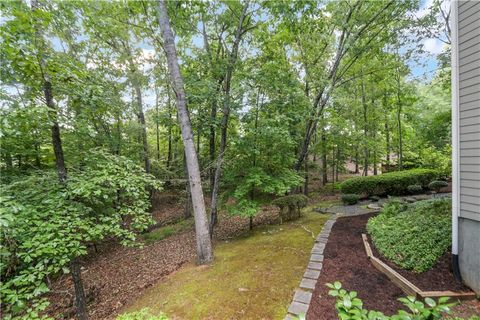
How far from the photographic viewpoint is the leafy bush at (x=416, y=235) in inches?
143

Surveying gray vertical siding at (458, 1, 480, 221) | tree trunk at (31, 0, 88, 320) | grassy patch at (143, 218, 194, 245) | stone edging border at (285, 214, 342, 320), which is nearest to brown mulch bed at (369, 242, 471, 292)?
gray vertical siding at (458, 1, 480, 221)

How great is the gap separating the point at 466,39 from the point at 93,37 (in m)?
9.22

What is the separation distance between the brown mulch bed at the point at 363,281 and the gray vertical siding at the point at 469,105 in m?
1.04

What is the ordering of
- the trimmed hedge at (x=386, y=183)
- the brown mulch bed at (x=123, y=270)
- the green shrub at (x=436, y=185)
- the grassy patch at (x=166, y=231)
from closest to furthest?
the brown mulch bed at (x=123, y=270) → the grassy patch at (x=166, y=231) → the green shrub at (x=436, y=185) → the trimmed hedge at (x=386, y=183)

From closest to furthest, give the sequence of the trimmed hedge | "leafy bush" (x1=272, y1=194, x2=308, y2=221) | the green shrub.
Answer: "leafy bush" (x1=272, y1=194, x2=308, y2=221) < the green shrub < the trimmed hedge

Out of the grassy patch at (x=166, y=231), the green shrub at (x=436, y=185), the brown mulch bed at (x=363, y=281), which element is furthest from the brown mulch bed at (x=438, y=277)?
the grassy patch at (x=166, y=231)

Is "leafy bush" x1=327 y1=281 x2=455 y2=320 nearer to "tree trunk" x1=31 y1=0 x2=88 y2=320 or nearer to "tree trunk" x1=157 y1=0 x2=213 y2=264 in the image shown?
"tree trunk" x1=31 y1=0 x2=88 y2=320

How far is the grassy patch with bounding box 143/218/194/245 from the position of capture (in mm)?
8016

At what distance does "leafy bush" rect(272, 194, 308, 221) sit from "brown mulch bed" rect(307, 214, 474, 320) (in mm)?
2443

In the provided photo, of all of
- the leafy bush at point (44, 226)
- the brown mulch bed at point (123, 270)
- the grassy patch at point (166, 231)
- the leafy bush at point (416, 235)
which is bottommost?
the grassy patch at point (166, 231)

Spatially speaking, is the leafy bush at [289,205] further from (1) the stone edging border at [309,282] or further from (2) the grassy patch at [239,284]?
(1) the stone edging border at [309,282]

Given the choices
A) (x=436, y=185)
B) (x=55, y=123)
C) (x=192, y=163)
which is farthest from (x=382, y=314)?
(x=436, y=185)

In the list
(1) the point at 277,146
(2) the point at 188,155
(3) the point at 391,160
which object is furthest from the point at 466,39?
(3) the point at 391,160

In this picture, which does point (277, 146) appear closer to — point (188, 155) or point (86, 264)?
point (188, 155)
